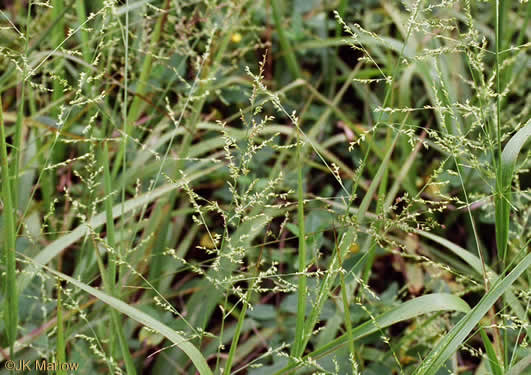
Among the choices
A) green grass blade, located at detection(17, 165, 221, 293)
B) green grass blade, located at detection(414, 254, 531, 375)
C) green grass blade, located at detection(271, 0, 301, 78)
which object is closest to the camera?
green grass blade, located at detection(414, 254, 531, 375)

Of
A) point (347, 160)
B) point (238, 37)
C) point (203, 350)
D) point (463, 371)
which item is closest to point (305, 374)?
point (203, 350)

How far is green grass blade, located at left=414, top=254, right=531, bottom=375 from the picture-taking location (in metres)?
0.83

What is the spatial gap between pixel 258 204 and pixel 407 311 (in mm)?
479

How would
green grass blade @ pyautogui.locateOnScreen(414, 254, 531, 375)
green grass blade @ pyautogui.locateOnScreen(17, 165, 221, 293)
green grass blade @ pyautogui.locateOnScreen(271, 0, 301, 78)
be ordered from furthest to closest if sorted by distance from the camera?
1. green grass blade @ pyautogui.locateOnScreen(271, 0, 301, 78)
2. green grass blade @ pyautogui.locateOnScreen(17, 165, 221, 293)
3. green grass blade @ pyautogui.locateOnScreen(414, 254, 531, 375)

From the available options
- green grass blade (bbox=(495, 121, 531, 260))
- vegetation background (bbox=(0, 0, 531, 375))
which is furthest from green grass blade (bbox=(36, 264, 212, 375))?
green grass blade (bbox=(495, 121, 531, 260))

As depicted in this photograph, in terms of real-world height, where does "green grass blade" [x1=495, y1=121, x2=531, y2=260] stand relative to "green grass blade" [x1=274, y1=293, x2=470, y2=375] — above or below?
above

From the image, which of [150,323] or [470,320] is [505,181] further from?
[150,323]

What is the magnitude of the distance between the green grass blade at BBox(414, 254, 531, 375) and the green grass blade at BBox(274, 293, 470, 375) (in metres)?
0.06

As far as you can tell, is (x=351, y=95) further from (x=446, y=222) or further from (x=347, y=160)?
(x=446, y=222)

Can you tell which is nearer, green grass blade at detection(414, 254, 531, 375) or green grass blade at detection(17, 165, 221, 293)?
green grass blade at detection(414, 254, 531, 375)

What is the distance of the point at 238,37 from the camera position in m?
1.74

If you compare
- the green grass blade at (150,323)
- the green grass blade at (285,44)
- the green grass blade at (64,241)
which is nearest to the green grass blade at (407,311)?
the green grass blade at (150,323)

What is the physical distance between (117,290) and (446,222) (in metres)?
0.90

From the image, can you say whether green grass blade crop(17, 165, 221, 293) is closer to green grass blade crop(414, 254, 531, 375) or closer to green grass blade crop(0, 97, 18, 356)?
green grass blade crop(0, 97, 18, 356)
